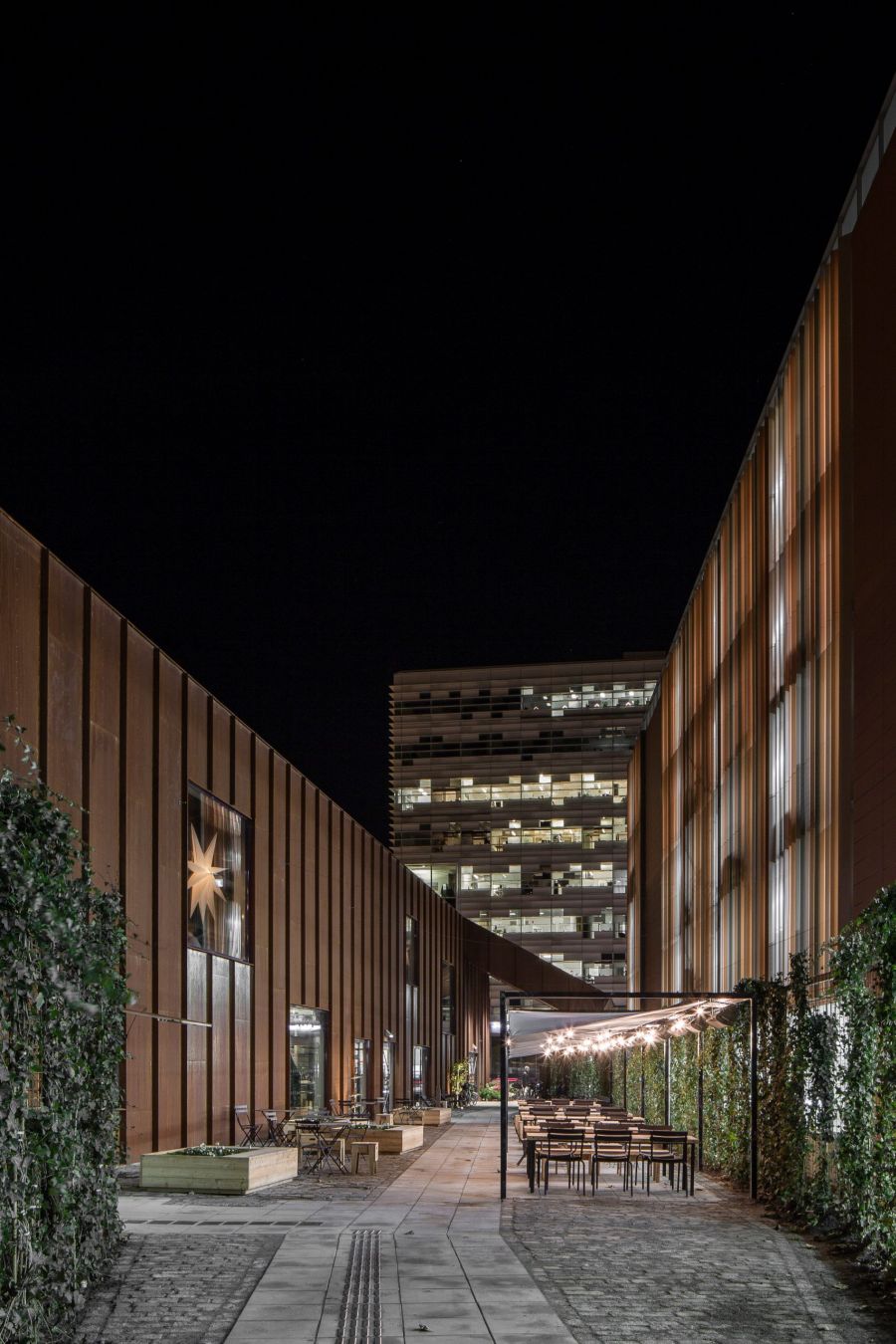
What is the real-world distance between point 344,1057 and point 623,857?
354 ft

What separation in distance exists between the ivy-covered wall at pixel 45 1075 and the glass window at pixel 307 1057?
65.1 feet

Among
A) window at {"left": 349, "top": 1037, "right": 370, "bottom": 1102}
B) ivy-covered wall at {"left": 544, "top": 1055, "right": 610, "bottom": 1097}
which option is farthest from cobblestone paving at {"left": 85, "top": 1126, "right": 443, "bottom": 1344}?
ivy-covered wall at {"left": 544, "top": 1055, "right": 610, "bottom": 1097}

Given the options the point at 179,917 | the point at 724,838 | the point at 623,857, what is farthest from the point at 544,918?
the point at 179,917

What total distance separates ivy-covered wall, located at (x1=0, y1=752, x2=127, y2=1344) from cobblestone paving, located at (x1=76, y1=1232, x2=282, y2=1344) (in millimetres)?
302

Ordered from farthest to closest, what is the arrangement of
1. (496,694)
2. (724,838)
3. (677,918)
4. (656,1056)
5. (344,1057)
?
(496,694) → (677,918) → (344,1057) → (724,838) → (656,1056)

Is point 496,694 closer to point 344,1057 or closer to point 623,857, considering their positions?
point 623,857

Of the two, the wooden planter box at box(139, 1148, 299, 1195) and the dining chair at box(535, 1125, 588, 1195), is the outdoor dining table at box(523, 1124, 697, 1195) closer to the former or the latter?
the dining chair at box(535, 1125, 588, 1195)

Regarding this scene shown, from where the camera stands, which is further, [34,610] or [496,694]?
[496,694]

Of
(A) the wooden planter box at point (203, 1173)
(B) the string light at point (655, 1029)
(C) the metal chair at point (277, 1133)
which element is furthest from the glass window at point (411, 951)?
(A) the wooden planter box at point (203, 1173)

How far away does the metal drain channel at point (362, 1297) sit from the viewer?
8695 mm

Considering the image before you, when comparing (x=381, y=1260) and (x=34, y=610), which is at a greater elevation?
(x=34, y=610)

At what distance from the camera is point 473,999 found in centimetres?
6662

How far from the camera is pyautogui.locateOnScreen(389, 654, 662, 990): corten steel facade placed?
142m

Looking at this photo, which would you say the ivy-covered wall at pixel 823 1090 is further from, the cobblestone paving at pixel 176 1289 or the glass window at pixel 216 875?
the glass window at pixel 216 875
